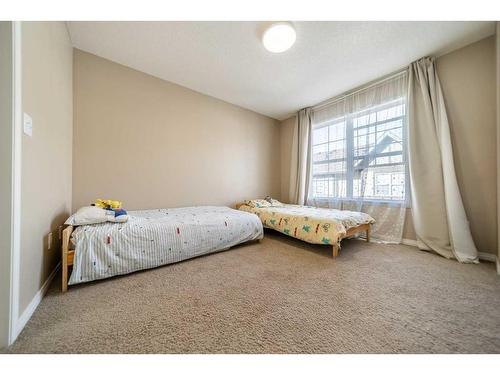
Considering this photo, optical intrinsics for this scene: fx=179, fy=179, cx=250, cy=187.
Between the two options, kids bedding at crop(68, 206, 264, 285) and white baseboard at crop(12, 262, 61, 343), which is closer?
white baseboard at crop(12, 262, 61, 343)

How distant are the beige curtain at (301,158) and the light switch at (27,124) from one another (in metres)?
3.42

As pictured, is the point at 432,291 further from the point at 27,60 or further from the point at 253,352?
the point at 27,60

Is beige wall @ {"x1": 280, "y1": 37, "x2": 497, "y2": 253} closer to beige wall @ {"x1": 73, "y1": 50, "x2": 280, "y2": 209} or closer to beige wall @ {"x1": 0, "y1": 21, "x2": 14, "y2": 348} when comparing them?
beige wall @ {"x1": 73, "y1": 50, "x2": 280, "y2": 209}

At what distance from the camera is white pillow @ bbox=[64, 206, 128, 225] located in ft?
5.02

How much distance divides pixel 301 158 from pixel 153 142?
2.63 metres

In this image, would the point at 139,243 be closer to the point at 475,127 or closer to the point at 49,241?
the point at 49,241

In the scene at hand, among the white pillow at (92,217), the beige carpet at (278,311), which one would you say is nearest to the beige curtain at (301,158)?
the beige carpet at (278,311)

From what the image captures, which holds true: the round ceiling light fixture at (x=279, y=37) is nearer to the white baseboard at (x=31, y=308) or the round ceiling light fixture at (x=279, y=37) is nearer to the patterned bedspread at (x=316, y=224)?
the patterned bedspread at (x=316, y=224)

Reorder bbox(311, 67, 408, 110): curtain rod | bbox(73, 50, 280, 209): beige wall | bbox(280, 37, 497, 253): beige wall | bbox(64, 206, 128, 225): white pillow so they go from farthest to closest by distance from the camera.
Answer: bbox(311, 67, 408, 110): curtain rod → bbox(73, 50, 280, 209): beige wall → bbox(280, 37, 497, 253): beige wall → bbox(64, 206, 128, 225): white pillow

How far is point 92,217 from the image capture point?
1583 mm

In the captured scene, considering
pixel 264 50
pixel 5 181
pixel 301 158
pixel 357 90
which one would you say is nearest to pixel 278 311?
pixel 5 181

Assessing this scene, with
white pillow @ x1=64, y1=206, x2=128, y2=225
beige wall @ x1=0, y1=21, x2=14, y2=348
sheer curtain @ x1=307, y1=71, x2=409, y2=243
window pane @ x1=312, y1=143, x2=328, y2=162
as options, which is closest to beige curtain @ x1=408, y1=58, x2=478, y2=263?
sheer curtain @ x1=307, y1=71, x2=409, y2=243

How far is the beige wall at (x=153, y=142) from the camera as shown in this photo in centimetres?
217

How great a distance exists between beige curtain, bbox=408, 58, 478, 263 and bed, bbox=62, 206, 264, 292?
2.31m
